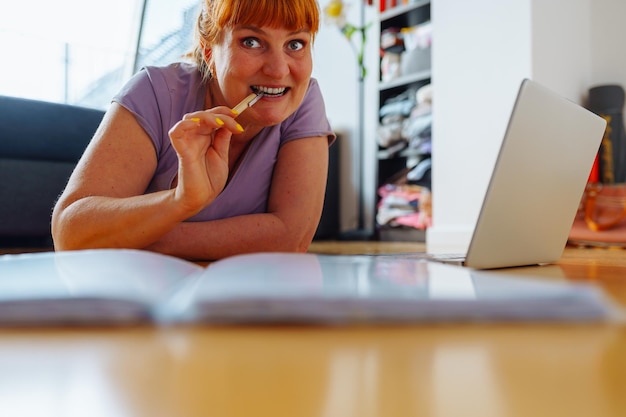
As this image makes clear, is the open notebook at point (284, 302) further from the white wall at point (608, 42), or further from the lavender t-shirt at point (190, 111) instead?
the white wall at point (608, 42)

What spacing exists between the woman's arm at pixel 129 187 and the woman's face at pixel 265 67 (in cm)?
17

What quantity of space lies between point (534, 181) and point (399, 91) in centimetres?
282

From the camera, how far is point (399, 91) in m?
3.37

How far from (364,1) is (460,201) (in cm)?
162

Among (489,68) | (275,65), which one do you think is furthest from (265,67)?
(489,68)

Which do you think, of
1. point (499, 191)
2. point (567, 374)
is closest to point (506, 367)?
point (567, 374)

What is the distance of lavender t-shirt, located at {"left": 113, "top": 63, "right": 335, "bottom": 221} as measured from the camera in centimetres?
97

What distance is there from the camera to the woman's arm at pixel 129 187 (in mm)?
765

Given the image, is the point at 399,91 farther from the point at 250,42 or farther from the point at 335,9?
the point at 250,42

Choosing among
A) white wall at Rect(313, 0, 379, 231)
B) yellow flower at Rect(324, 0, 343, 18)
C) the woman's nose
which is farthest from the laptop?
yellow flower at Rect(324, 0, 343, 18)

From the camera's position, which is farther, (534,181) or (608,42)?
(608,42)

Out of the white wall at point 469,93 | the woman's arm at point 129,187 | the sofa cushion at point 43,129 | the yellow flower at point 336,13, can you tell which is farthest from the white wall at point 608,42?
the woman's arm at point 129,187

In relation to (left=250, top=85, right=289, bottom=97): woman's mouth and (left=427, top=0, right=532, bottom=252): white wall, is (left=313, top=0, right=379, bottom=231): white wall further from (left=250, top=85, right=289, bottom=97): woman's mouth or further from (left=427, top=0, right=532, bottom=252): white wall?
(left=250, top=85, right=289, bottom=97): woman's mouth

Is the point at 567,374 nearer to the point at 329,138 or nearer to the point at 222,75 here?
the point at 222,75
